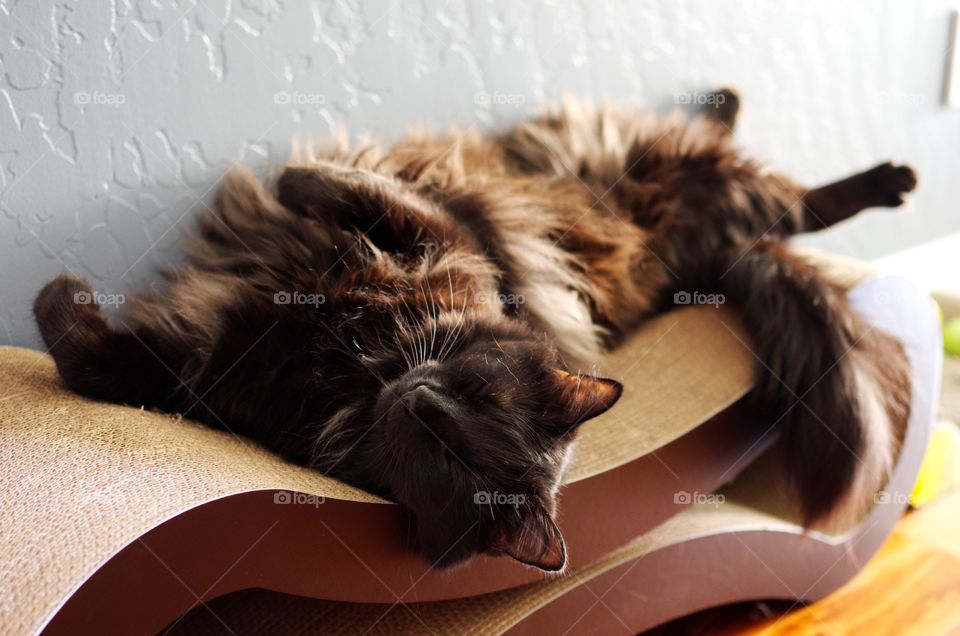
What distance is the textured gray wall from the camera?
1.54 m

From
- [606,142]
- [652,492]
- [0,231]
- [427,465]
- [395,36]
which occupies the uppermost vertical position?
[395,36]

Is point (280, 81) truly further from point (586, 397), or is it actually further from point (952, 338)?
point (952, 338)

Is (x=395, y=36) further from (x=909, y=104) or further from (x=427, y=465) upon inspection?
(x=909, y=104)

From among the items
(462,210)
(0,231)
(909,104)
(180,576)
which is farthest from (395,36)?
(909,104)

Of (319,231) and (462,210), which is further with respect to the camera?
(462,210)

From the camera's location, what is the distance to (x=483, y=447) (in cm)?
125

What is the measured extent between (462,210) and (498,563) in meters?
0.75

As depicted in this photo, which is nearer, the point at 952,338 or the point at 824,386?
the point at 824,386

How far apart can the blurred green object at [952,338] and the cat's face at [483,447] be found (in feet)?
7.06

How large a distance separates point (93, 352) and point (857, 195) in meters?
1.75

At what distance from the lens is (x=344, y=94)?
6.38 feet

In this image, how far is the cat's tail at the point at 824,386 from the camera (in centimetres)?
170

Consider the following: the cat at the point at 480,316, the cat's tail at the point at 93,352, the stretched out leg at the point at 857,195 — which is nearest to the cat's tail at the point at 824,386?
the cat at the point at 480,316

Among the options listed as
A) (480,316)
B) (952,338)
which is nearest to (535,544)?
(480,316)
